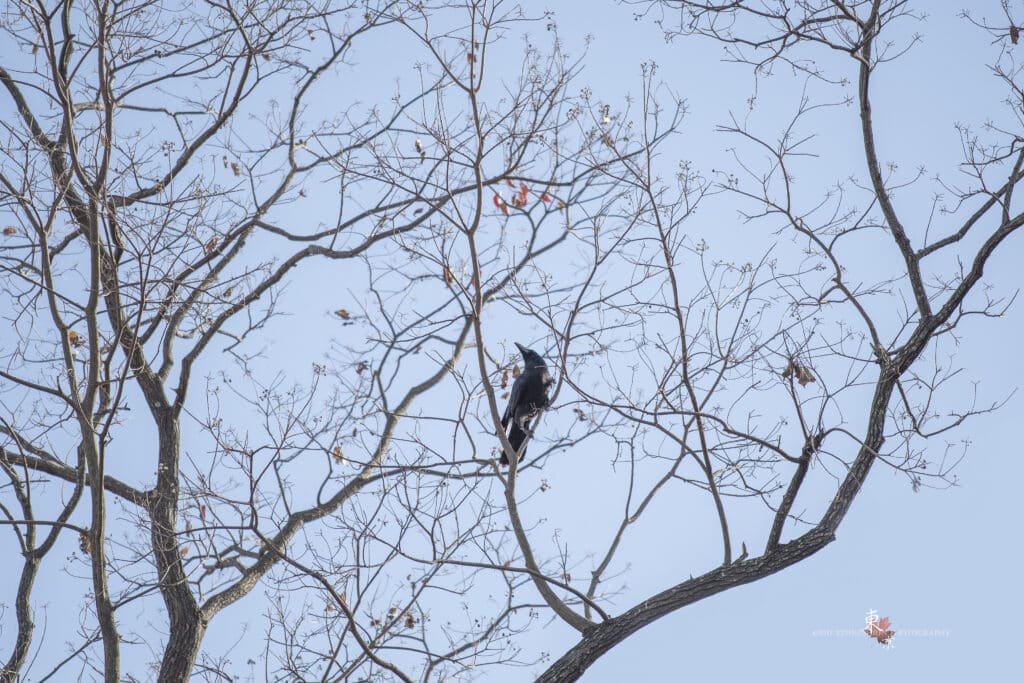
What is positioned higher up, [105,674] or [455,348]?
[455,348]

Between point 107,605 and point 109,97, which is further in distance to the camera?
point 107,605

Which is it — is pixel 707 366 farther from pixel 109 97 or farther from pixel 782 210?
pixel 109 97

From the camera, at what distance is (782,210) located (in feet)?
18.1

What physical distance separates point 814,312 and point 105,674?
4.99 metres

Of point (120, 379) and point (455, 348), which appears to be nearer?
point (120, 379)

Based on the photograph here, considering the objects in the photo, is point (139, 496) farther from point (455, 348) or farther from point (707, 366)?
point (707, 366)

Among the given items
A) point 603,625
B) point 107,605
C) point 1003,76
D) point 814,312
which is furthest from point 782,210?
point 107,605

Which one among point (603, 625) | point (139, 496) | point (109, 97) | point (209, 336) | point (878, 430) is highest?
point (209, 336)

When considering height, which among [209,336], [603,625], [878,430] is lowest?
[603,625]

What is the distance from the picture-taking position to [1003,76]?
5.61 metres

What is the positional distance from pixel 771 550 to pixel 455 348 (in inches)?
160

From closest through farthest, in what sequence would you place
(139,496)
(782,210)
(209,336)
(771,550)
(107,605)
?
(771,550) → (782,210) → (107,605) → (139,496) → (209,336)

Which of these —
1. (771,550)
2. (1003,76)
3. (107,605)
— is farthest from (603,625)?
(1003,76)

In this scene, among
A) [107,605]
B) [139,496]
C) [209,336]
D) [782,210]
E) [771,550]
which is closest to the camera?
[771,550]
